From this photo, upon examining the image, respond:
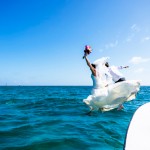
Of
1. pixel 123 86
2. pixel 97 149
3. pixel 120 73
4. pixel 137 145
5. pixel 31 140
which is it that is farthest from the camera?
pixel 120 73

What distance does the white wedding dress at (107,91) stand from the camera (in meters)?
6.91

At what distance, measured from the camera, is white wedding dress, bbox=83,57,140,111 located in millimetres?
6906

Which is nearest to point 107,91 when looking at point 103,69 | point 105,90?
point 105,90

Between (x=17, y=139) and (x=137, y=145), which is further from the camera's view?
(x=17, y=139)

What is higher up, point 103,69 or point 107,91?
point 103,69

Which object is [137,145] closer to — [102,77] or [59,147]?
[59,147]

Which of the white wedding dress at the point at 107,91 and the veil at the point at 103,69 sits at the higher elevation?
the veil at the point at 103,69

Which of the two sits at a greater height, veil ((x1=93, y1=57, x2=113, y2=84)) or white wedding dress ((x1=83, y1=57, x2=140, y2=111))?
veil ((x1=93, y1=57, x2=113, y2=84))

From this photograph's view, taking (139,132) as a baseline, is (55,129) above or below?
below

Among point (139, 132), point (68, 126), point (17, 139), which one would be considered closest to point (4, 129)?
point (17, 139)

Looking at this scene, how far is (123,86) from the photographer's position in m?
6.91

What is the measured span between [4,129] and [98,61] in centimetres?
409

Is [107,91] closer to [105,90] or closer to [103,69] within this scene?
[105,90]

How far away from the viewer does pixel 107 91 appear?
705cm
